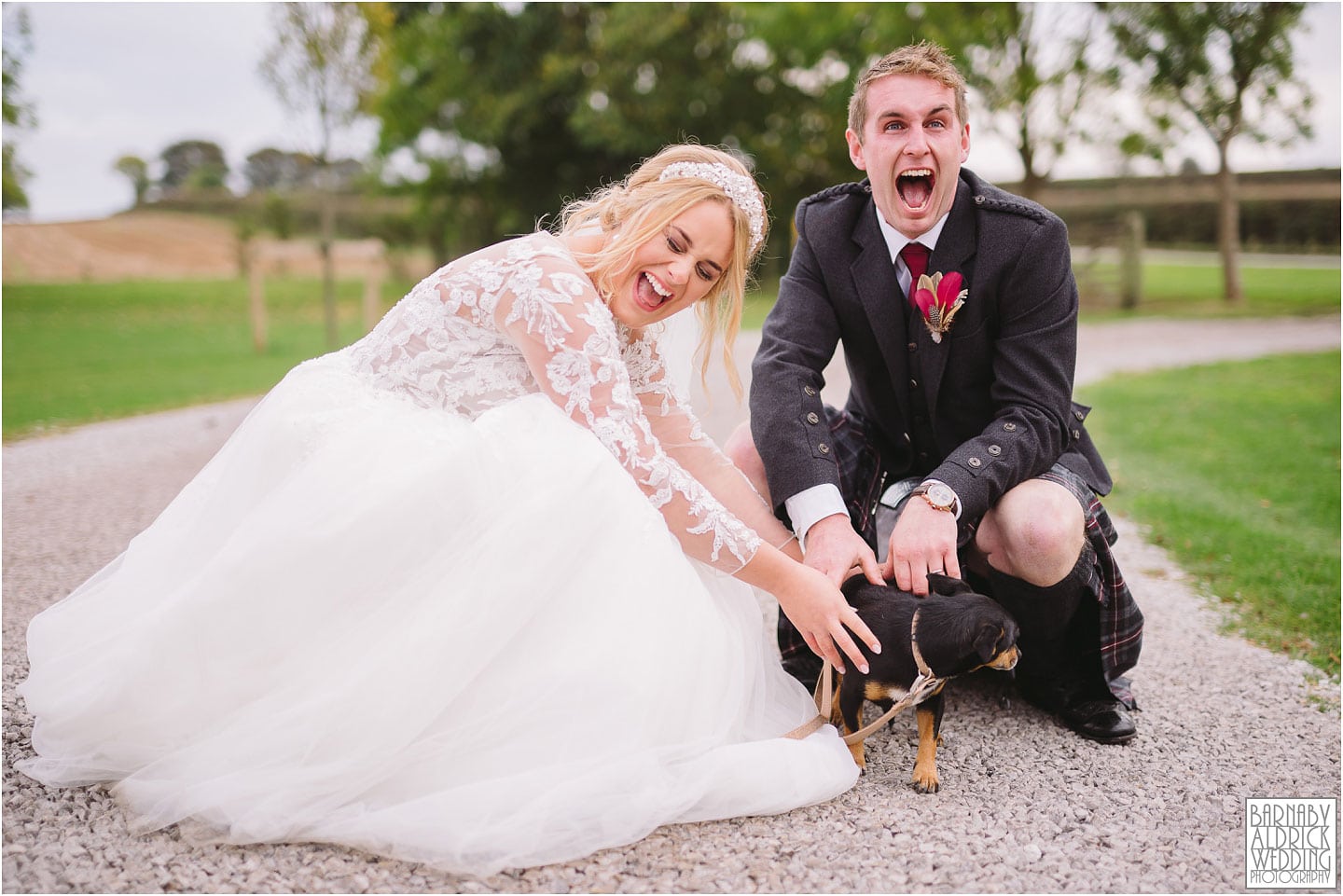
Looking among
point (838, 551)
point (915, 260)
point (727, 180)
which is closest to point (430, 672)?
point (838, 551)

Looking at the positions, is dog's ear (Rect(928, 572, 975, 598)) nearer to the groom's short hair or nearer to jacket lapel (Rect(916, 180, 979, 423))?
jacket lapel (Rect(916, 180, 979, 423))

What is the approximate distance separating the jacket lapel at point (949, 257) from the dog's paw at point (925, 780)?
1.24 m

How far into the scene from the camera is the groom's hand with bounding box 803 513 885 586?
2850 mm

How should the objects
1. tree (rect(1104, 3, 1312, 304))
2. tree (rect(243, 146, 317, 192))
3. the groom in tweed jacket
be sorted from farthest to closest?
tree (rect(243, 146, 317, 192)) < tree (rect(1104, 3, 1312, 304)) < the groom in tweed jacket

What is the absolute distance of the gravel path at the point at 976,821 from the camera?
2.27m

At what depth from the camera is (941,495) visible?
2.84 m

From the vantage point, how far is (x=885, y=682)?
2.68 meters

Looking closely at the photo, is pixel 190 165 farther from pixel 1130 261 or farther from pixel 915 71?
pixel 915 71

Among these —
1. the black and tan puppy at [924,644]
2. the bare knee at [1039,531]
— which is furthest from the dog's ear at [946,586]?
the bare knee at [1039,531]

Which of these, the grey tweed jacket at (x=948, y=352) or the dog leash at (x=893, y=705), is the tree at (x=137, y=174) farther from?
the dog leash at (x=893, y=705)

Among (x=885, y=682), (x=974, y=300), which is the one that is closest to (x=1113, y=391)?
(x=974, y=300)

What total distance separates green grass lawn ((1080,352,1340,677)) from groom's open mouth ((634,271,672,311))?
3001 mm

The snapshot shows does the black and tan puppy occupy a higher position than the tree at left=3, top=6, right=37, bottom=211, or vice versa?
the tree at left=3, top=6, right=37, bottom=211

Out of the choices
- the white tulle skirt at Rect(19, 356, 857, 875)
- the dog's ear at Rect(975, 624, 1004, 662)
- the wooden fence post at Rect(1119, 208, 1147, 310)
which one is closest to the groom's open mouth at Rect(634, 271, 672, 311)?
the white tulle skirt at Rect(19, 356, 857, 875)
